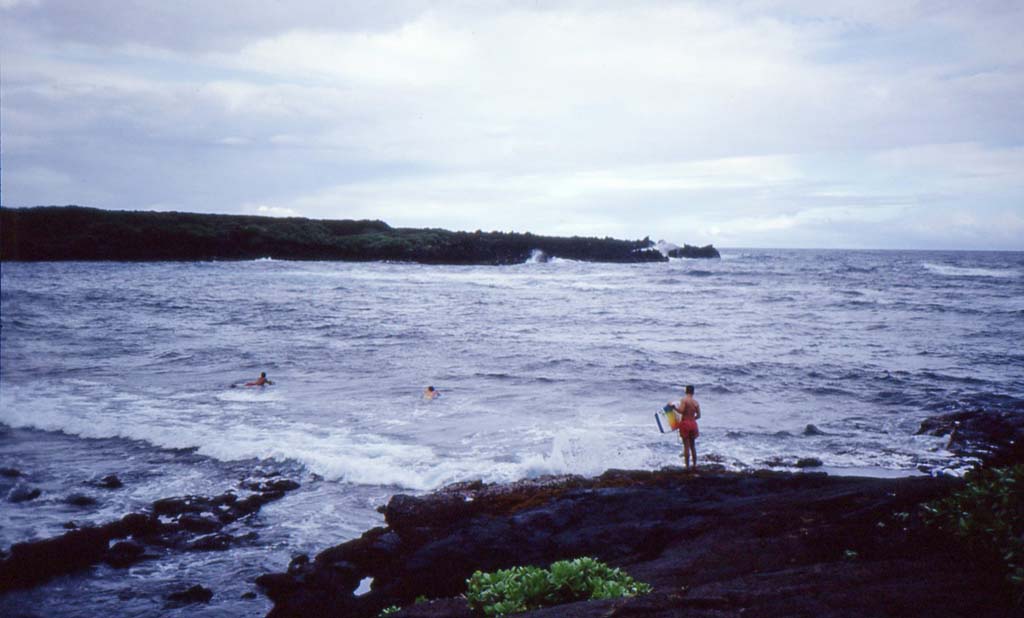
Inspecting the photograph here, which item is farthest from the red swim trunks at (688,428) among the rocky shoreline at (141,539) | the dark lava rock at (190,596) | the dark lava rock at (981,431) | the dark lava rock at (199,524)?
the dark lava rock at (190,596)

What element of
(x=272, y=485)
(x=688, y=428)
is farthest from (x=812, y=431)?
(x=272, y=485)

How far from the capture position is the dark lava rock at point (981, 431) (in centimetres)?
1288

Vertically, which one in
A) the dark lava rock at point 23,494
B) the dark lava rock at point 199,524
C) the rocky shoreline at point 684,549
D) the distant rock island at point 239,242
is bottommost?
the dark lava rock at point 199,524

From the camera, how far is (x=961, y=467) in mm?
11977

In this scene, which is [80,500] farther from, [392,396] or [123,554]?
[392,396]

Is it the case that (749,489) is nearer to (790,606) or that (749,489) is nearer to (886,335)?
(790,606)

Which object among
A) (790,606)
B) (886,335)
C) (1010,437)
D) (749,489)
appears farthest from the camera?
(886,335)

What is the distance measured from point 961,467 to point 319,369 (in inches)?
662

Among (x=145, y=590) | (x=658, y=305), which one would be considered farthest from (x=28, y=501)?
(x=658, y=305)

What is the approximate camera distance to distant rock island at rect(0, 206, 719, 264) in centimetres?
6331

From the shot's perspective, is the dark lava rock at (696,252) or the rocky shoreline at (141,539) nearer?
the rocky shoreline at (141,539)

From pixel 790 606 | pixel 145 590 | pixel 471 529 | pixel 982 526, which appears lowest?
pixel 145 590

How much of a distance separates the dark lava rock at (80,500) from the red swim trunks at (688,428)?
9558 millimetres

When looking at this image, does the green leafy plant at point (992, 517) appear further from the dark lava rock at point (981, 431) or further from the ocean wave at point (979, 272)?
the ocean wave at point (979, 272)
